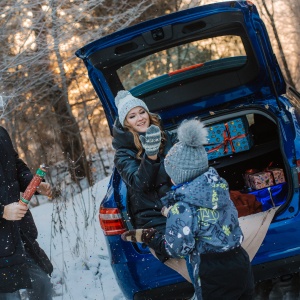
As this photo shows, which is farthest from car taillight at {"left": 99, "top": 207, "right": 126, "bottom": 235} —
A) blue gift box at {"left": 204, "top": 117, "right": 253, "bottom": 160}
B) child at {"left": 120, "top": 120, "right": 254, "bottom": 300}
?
blue gift box at {"left": 204, "top": 117, "right": 253, "bottom": 160}

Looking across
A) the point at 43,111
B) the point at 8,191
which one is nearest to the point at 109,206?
the point at 8,191

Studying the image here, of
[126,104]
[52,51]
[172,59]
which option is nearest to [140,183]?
[126,104]

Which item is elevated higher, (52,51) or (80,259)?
(52,51)

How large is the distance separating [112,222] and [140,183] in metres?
0.37

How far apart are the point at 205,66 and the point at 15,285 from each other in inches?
102

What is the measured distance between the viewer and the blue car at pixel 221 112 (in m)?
3.43

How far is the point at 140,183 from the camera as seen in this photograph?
339 cm

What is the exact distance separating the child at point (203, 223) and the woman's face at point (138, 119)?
1109mm

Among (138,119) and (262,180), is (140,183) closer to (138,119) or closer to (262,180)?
(138,119)

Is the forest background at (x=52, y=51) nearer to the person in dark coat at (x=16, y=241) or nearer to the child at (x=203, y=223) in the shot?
the person in dark coat at (x=16, y=241)

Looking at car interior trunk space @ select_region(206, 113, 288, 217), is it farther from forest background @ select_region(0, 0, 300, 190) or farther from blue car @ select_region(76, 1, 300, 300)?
forest background @ select_region(0, 0, 300, 190)

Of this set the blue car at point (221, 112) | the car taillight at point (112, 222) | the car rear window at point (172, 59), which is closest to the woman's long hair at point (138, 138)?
the blue car at point (221, 112)

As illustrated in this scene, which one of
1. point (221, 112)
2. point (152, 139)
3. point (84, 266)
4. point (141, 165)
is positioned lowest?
point (84, 266)

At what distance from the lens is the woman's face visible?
3.76 metres
